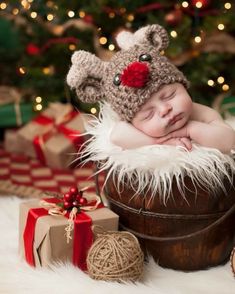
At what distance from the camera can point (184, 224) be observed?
1.36 meters

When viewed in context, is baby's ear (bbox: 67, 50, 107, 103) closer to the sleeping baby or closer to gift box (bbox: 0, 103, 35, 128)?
Result: the sleeping baby

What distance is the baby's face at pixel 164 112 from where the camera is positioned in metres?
1.38

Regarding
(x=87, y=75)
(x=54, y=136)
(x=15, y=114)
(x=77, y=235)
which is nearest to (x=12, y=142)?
(x=15, y=114)

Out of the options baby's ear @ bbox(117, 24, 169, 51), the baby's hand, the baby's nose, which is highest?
baby's ear @ bbox(117, 24, 169, 51)

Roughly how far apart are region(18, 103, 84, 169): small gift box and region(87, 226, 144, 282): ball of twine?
1039mm

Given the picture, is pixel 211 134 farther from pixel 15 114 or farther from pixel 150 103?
pixel 15 114

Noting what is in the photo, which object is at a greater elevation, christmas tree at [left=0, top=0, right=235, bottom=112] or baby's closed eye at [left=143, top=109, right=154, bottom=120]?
christmas tree at [left=0, top=0, right=235, bottom=112]

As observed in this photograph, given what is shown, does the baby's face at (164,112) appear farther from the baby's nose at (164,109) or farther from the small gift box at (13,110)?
the small gift box at (13,110)

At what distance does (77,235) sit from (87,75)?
0.42m

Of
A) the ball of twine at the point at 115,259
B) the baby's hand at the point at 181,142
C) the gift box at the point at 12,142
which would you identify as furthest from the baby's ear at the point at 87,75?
the gift box at the point at 12,142

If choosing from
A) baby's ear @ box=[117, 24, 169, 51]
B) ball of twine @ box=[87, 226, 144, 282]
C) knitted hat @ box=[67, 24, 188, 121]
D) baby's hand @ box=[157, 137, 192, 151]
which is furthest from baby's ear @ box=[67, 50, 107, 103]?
ball of twine @ box=[87, 226, 144, 282]

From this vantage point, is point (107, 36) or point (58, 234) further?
point (107, 36)

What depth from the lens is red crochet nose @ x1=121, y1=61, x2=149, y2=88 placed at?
4.35ft

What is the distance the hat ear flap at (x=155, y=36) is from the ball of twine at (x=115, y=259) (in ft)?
1.73
